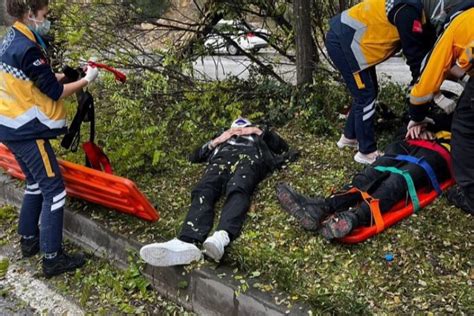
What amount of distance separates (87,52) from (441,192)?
3.95 meters

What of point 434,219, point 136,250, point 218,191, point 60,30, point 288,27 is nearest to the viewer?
point 434,219

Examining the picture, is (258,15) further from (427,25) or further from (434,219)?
(434,219)

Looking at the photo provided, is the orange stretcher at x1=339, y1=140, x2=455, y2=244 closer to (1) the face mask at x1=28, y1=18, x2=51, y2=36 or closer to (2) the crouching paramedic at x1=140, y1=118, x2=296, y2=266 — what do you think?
(2) the crouching paramedic at x1=140, y1=118, x2=296, y2=266

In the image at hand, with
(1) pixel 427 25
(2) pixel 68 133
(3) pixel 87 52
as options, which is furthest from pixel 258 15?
(2) pixel 68 133

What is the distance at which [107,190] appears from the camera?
3.60 m

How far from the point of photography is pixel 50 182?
3.55 m

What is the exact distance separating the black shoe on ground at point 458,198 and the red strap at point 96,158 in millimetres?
2686

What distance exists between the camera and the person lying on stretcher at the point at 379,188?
316 cm

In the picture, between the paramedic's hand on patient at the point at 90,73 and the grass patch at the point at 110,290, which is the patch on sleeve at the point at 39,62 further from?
the grass patch at the point at 110,290

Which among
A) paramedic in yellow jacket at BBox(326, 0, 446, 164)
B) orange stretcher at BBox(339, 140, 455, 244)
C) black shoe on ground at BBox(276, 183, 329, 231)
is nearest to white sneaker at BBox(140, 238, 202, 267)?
black shoe on ground at BBox(276, 183, 329, 231)

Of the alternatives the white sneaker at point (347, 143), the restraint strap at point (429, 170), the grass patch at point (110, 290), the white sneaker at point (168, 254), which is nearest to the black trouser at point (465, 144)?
the restraint strap at point (429, 170)

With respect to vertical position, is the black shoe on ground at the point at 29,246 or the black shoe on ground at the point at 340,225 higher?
the black shoe on ground at the point at 340,225

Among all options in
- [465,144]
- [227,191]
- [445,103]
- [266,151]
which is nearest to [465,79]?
[445,103]

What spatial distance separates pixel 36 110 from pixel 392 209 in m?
2.54
